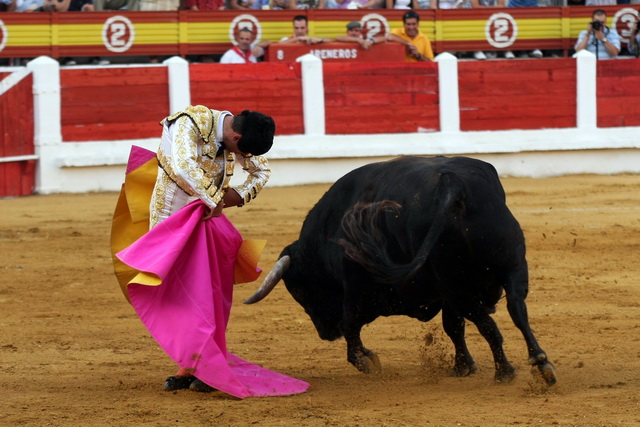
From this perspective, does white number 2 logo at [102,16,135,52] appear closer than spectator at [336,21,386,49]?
No

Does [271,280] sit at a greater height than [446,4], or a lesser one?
lesser

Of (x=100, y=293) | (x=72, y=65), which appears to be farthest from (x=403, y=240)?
(x=72, y=65)

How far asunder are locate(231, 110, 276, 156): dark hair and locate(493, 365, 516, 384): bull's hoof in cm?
106

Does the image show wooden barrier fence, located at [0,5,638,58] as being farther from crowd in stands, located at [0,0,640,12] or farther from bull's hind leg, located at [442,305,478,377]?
bull's hind leg, located at [442,305,478,377]

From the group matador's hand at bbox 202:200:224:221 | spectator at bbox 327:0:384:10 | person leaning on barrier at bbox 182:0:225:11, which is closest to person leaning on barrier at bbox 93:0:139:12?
person leaning on barrier at bbox 182:0:225:11

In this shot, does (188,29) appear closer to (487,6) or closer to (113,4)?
(113,4)

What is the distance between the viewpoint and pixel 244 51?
398 inches

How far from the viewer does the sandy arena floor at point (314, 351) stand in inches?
129

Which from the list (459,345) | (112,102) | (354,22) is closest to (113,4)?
(112,102)

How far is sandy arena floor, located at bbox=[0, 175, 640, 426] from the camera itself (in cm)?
329

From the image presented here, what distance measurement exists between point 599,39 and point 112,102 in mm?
4765

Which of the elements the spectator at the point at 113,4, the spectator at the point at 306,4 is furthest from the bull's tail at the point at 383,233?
the spectator at the point at 113,4

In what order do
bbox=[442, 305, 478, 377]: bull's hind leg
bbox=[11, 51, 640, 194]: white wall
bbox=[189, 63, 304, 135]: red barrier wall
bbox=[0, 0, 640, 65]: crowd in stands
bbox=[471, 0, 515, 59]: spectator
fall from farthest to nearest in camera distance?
1. bbox=[471, 0, 515, 59]: spectator
2. bbox=[0, 0, 640, 65]: crowd in stands
3. bbox=[189, 63, 304, 135]: red barrier wall
4. bbox=[11, 51, 640, 194]: white wall
5. bbox=[442, 305, 478, 377]: bull's hind leg

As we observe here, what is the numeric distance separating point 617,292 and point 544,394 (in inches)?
81.9
